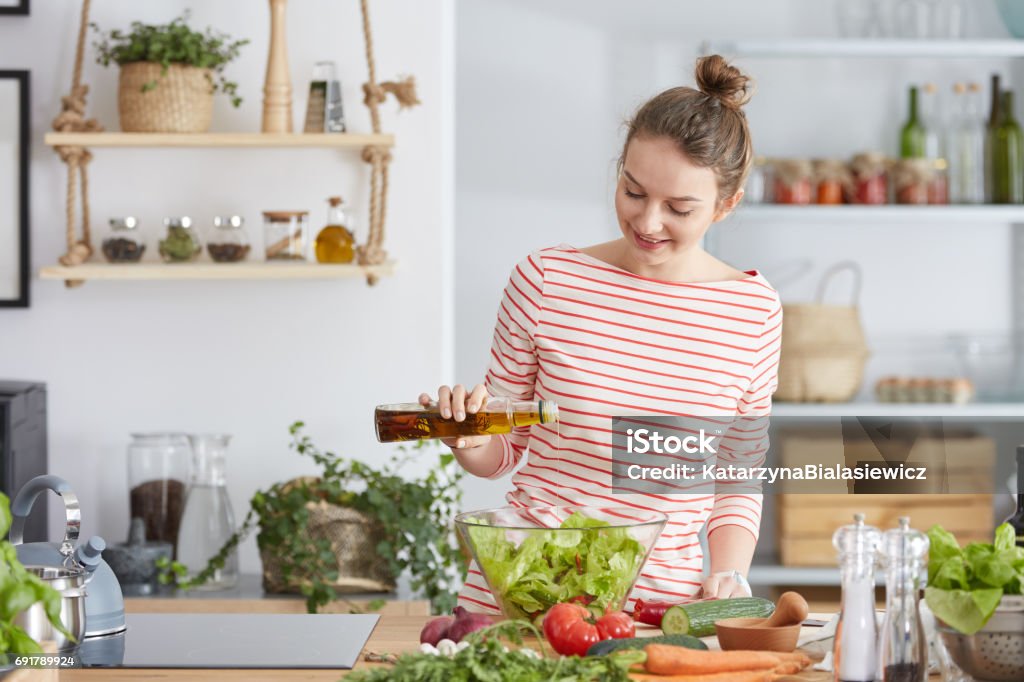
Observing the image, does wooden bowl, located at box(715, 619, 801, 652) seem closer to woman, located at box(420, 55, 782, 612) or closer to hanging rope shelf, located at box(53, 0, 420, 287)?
woman, located at box(420, 55, 782, 612)

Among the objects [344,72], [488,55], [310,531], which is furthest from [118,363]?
[488,55]

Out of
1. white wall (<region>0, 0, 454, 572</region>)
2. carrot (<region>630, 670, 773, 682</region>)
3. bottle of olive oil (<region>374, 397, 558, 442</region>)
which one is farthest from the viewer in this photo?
white wall (<region>0, 0, 454, 572</region>)

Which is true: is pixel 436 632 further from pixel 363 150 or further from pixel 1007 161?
→ pixel 1007 161

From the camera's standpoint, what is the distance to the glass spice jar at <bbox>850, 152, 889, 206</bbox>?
3.92 m

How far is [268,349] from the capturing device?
3188 mm

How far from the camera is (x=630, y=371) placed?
1.80m

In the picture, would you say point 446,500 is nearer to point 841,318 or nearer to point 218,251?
point 218,251

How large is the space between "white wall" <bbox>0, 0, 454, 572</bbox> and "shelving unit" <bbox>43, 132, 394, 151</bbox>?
0.14 m

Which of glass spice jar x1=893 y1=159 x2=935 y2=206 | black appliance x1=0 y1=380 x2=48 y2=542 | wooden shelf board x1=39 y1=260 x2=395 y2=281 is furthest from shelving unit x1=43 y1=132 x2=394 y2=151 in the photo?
glass spice jar x1=893 y1=159 x2=935 y2=206

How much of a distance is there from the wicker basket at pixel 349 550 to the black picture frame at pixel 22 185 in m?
0.98

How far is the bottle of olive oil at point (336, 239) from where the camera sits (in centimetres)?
304

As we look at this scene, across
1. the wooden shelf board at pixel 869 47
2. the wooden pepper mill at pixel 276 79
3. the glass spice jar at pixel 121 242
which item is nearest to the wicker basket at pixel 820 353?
the wooden shelf board at pixel 869 47

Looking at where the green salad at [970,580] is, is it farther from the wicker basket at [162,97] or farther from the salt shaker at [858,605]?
the wicker basket at [162,97]

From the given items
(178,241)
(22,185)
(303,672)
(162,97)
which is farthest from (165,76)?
(303,672)
